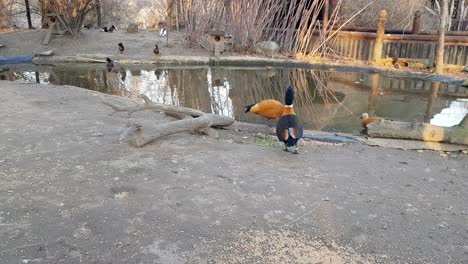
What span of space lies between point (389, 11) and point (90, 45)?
39.9 feet

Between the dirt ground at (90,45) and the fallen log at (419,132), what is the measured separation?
28.2 ft

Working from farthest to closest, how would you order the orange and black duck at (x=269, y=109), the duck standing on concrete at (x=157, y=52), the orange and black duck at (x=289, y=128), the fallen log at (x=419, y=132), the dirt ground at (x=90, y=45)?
the dirt ground at (x=90, y=45)
the duck standing on concrete at (x=157, y=52)
the orange and black duck at (x=269, y=109)
the fallen log at (x=419, y=132)
the orange and black duck at (x=289, y=128)

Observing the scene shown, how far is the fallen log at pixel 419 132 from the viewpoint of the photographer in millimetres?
4973

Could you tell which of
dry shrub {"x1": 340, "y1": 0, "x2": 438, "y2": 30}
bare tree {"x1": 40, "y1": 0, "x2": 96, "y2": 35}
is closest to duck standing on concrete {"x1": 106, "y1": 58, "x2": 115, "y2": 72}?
bare tree {"x1": 40, "y1": 0, "x2": 96, "y2": 35}

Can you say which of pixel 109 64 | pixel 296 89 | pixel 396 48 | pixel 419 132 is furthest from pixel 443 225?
pixel 396 48

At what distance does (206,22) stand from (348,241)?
39.3ft

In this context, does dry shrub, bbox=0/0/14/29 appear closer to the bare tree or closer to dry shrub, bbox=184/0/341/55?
the bare tree

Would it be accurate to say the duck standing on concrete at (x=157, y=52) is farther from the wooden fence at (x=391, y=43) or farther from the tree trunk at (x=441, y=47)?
the tree trunk at (x=441, y=47)

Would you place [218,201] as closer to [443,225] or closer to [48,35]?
[443,225]

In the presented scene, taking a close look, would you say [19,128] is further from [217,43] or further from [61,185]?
[217,43]

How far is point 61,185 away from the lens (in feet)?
10.8

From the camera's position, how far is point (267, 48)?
1320cm

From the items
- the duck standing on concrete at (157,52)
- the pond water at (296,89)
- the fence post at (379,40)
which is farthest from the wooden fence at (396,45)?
the duck standing on concrete at (157,52)

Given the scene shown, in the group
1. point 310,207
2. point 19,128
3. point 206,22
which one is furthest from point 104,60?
point 310,207
